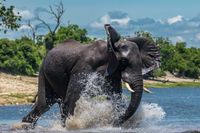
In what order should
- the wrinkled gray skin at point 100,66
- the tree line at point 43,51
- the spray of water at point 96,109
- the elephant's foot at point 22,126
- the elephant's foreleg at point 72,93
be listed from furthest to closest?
the tree line at point 43,51
the elephant's foot at point 22,126
the elephant's foreleg at point 72,93
the spray of water at point 96,109
the wrinkled gray skin at point 100,66

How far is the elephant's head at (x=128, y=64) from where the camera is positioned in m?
21.5

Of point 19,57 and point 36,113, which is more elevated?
point 36,113

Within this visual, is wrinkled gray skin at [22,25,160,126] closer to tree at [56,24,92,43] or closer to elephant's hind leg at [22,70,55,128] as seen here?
elephant's hind leg at [22,70,55,128]

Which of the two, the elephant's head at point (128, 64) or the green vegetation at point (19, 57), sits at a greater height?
the elephant's head at point (128, 64)

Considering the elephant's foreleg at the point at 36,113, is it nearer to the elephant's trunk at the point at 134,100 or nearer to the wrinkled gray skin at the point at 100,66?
the wrinkled gray skin at the point at 100,66

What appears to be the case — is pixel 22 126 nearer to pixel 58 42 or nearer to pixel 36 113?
pixel 36 113

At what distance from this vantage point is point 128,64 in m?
22.2

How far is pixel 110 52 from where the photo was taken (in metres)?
22.4

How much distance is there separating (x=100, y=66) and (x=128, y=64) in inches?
37.5

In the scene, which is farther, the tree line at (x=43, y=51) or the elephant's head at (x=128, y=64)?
the tree line at (x=43, y=51)

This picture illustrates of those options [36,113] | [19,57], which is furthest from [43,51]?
[36,113]

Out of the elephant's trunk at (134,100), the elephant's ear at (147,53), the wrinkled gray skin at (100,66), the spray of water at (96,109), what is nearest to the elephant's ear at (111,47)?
the wrinkled gray skin at (100,66)

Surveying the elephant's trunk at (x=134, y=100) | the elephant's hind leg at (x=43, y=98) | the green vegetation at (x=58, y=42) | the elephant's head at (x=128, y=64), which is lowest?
the green vegetation at (x=58, y=42)

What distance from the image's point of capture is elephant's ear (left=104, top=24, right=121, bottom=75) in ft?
73.4
